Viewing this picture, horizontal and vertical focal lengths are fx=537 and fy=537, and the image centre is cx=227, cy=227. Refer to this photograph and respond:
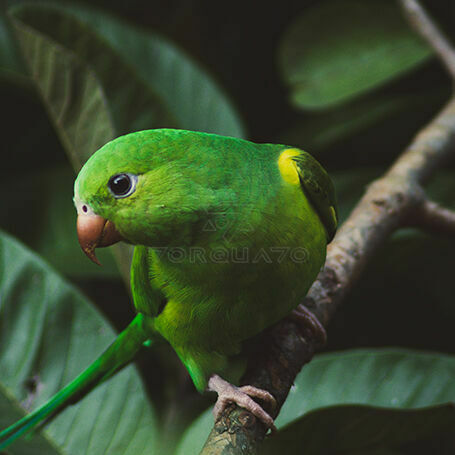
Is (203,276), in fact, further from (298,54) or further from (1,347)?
(298,54)

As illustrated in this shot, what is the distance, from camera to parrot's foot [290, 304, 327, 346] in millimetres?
1188

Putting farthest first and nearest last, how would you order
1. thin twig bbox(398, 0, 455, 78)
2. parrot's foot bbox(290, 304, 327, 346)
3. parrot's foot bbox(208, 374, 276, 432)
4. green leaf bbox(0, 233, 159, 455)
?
thin twig bbox(398, 0, 455, 78)
green leaf bbox(0, 233, 159, 455)
parrot's foot bbox(290, 304, 327, 346)
parrot's foot bbox(208, 374, 276, 432)

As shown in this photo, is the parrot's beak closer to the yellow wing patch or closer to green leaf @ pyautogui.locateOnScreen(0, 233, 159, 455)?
the yellow wing patch

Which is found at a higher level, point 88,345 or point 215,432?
point 215,432

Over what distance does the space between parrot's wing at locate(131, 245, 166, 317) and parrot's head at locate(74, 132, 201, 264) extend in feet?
0.63

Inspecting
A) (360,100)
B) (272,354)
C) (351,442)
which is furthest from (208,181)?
(360,100)

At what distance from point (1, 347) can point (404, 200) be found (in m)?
1.13

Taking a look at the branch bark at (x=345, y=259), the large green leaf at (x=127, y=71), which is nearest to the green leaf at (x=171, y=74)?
the large green leaf at (x=127, y=71)

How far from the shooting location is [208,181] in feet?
2.98

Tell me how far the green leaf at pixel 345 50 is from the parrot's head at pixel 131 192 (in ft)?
4.18


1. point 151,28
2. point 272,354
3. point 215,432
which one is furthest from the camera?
point 151,28

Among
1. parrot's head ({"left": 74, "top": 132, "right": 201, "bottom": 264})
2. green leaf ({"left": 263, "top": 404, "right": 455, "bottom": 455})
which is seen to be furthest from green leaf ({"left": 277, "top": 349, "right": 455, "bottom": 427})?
parrot's head ({"left": 74, "top": 132, "right": 201, "bottom": 264})

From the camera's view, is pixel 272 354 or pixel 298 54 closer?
pixel 272 354

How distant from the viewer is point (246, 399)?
3.19 ft
